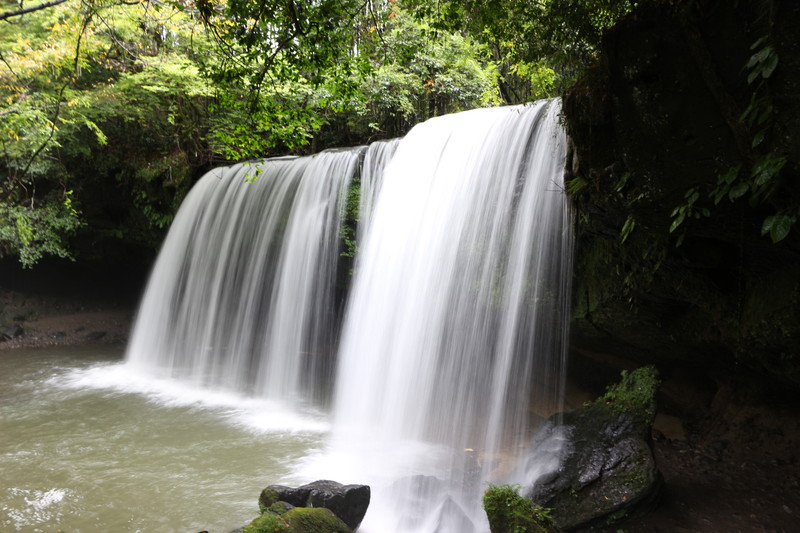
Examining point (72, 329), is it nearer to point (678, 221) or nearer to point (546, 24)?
point (546, 24)

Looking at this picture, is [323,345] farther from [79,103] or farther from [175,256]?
[79,103]

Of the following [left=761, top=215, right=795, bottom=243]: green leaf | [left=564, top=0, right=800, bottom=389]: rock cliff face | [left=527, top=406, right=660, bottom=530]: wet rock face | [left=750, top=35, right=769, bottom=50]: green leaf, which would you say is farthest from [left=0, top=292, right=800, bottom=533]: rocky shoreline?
[left=750, top=35, right=769, bottom=50]: green leaf

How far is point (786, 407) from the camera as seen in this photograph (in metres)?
5.50

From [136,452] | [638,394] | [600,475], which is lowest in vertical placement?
[136,452]

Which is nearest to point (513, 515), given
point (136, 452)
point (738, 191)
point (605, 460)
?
point (605, 460)

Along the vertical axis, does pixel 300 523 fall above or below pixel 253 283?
below

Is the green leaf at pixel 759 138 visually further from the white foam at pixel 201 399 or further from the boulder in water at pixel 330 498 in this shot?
the white foam at pixel 201 399

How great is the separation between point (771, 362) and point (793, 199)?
202 cm

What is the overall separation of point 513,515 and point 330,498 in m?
1.89

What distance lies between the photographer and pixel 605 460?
464 centimetres

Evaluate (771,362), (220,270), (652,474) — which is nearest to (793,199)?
(771,362)

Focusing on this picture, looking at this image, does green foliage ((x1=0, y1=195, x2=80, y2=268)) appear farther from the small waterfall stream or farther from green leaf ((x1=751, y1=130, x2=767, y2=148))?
green leaf ((x1=751, y1=130, x2=767, y2=148))

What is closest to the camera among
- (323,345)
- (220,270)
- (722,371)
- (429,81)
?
(722,371)

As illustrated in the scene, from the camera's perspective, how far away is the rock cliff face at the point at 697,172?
3248 millimetres
